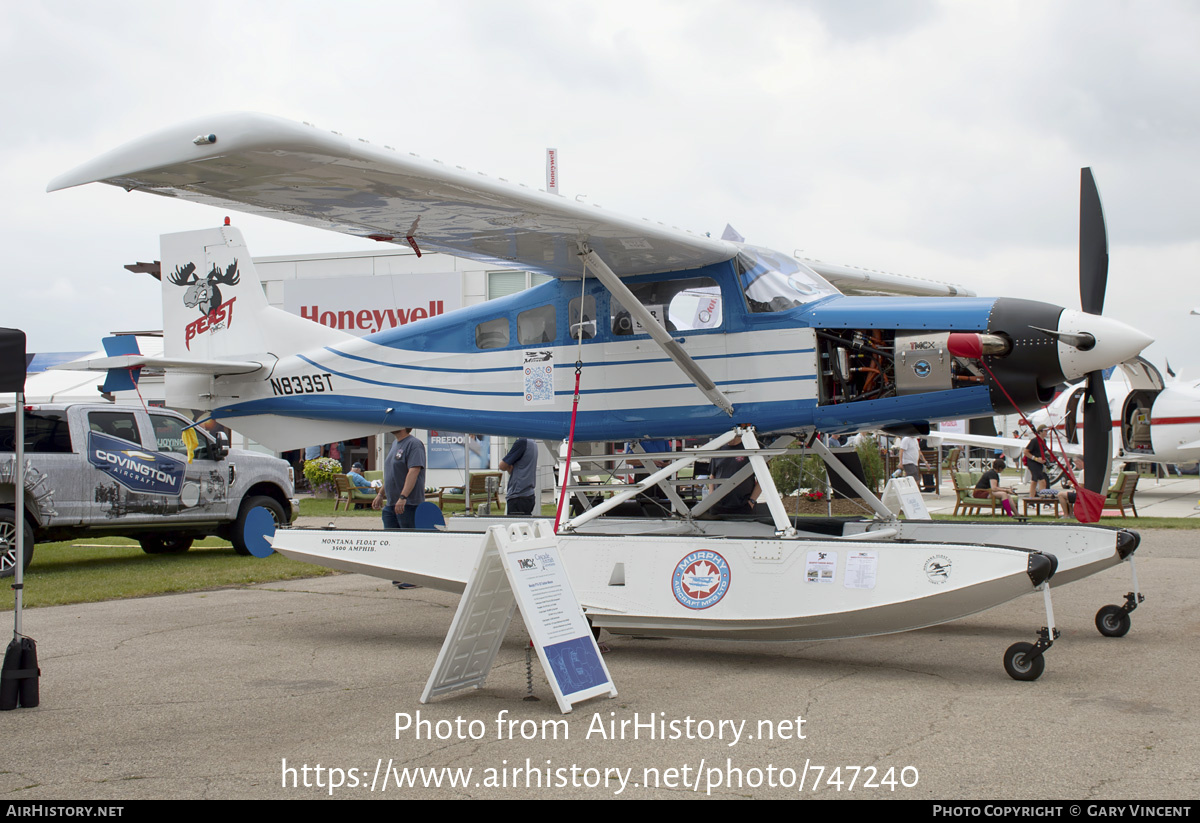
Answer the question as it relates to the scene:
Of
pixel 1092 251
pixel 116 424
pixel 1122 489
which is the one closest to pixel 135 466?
pixel 116 424

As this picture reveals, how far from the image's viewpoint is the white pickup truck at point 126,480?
11828mm

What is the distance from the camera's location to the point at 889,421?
7.12 m

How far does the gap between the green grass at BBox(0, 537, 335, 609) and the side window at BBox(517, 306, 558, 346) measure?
211 inches

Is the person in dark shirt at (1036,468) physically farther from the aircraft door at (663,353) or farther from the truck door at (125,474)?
the truck door at (125,474)

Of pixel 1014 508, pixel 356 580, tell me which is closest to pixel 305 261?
pixel 356 580

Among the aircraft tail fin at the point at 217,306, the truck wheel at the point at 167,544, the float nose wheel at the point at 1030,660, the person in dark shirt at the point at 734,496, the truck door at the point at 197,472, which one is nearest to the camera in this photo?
the float nose wheel at the point at 1030,660

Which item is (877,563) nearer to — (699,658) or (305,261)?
(699,658)

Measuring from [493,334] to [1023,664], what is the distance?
4.93 metres

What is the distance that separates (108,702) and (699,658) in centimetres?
381

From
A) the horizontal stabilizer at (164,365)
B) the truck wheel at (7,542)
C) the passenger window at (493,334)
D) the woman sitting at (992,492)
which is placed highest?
the passenger window at (493,334)

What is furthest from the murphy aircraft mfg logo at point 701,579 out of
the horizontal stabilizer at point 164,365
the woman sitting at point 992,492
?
the woman sitting at point 992,492

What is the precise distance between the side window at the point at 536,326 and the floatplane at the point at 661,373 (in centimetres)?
2

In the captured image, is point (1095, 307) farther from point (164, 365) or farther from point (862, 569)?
point (164, 365)

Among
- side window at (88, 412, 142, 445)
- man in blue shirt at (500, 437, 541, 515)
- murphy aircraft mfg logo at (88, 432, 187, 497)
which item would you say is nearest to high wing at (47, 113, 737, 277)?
man in blue shirt at (500, 437, 541, 515)
